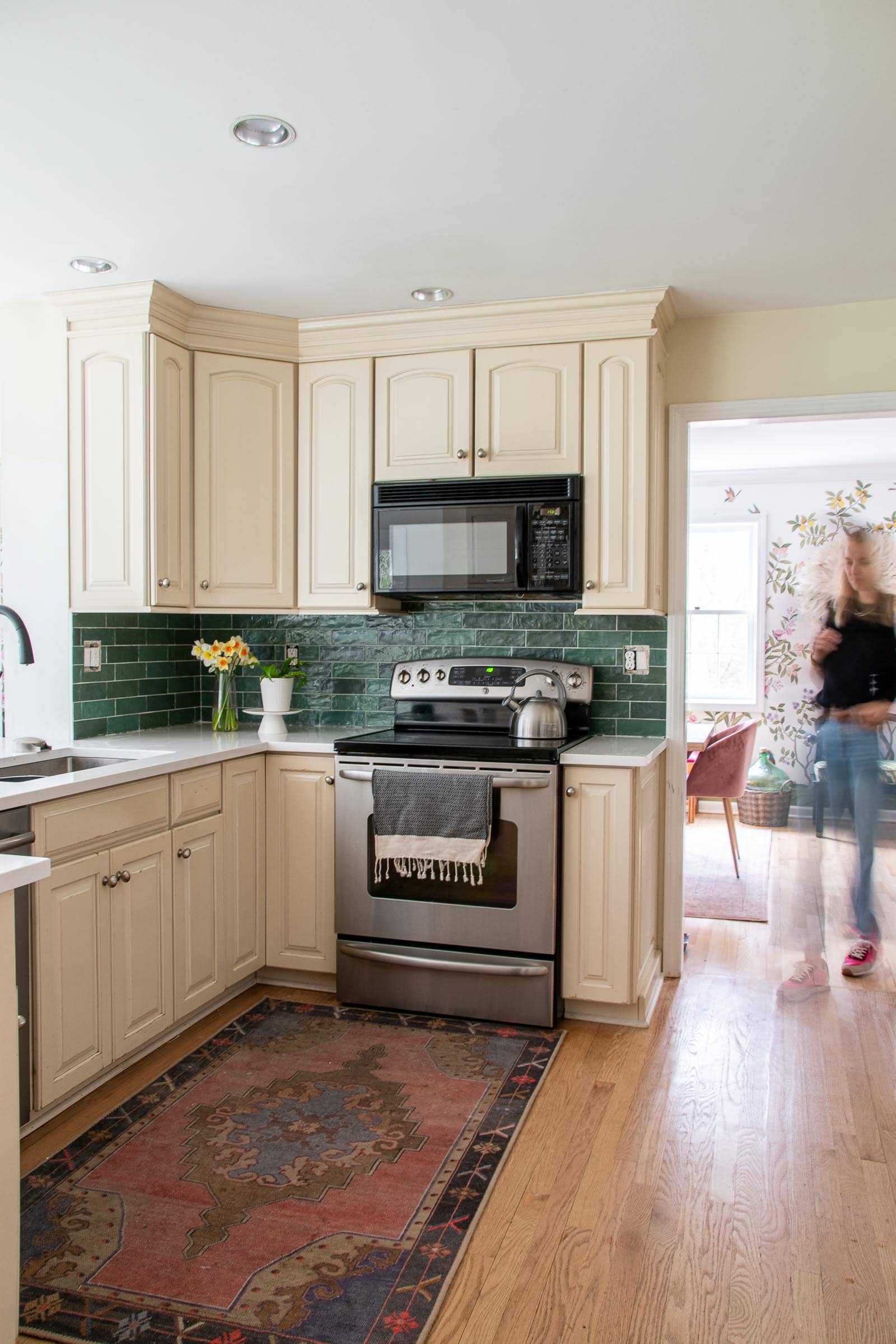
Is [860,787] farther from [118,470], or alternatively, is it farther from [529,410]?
[118,470]

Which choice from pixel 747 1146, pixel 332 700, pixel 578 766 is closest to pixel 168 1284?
pixel 747 1146

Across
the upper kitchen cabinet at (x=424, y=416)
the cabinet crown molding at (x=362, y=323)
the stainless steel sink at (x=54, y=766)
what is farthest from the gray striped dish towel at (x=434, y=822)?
the cabinet crown molding at (x=362, y=323)

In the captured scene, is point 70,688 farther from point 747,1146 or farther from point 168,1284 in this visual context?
point 747,1146

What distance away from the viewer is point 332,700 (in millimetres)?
3904

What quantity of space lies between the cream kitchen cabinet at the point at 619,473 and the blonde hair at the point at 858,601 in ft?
3.37

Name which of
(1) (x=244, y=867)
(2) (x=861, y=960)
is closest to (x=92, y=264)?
(1) (x=244, y=867)

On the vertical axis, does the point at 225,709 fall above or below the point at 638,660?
below

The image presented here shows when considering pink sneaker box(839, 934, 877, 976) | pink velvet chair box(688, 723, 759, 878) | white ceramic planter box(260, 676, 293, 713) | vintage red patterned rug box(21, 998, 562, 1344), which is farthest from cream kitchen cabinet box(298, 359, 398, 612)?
pink velvet chair box(688, 723, 759, 878)

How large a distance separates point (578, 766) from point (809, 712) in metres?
4.18

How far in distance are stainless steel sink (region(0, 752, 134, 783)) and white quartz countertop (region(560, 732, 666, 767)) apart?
4.54 feet

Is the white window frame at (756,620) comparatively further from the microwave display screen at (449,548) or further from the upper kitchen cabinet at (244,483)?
the upper kitchen cabinet at (244,483)

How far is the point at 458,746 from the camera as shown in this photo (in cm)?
306

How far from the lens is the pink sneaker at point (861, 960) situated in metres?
3.62

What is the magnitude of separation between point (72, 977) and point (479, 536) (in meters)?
1.85
